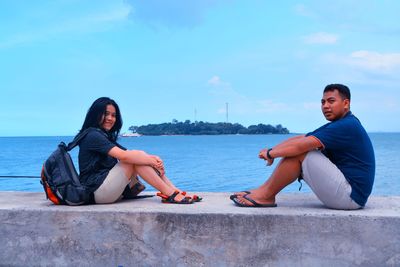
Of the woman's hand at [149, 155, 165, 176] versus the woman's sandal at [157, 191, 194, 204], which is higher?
the woman's hand at [149, 155, 165, 176]

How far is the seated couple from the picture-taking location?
3975mm

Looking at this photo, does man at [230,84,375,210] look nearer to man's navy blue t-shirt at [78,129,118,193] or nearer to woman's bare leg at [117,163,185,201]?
woman's bare leg at [117,163,185,201]

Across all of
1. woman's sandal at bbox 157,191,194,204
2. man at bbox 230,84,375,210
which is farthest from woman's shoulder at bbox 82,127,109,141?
man at bbox 230,84,375,210

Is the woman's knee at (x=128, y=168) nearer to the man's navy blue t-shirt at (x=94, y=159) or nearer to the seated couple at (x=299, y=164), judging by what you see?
the seated couple at (x=299, y=164)

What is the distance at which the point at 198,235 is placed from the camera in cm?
400

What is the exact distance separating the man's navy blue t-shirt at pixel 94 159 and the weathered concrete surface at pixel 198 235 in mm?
270

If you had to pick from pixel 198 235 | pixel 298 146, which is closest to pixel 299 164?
pixel 298 146

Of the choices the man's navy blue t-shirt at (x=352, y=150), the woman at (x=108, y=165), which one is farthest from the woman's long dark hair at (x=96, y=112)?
the man's navy blue t-shirt at (x=352, y=150)

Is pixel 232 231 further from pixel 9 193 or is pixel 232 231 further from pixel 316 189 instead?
pixel 9 193

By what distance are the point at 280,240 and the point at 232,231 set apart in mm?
402

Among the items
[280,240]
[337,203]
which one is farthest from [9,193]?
[337,203]

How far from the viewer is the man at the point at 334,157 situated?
396 centimetres

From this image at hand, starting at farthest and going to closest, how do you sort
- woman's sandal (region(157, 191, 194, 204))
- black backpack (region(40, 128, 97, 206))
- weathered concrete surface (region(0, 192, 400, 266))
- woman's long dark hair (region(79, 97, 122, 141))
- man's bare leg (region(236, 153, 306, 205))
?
woman's long dark hair (region(79, 97, 122, 141)) < woman's sandal (region(157, 191, 194, 204)) < black backpack (region(40, 128, 97, 206)) < man's bare leg (region(236, 153, 306, 205)) < weathered concrete surface (region(0, 192, 400, 266))

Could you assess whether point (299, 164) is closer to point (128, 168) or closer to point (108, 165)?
point (128, 168)
